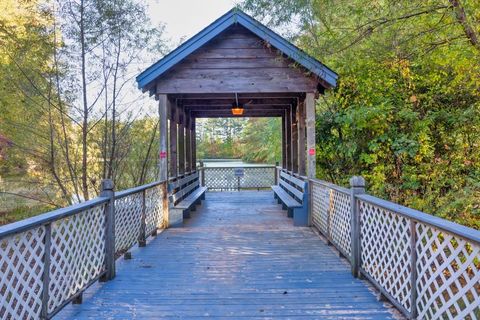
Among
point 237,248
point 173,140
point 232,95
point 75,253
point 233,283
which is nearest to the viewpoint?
point 75,253

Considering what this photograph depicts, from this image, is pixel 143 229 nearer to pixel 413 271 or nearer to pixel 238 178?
pixel 413 271

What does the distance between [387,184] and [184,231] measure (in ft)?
13.5

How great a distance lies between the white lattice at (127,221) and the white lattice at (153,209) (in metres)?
0.39

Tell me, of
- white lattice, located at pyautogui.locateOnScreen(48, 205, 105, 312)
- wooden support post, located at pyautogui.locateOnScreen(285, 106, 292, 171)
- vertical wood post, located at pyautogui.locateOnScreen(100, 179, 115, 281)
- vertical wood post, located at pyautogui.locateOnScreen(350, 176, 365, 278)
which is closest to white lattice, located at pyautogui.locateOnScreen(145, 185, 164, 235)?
vertical wood post, located at pyautogui.locateOnScreen(100, 179, 115, 281)

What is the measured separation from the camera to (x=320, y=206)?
6156 mm

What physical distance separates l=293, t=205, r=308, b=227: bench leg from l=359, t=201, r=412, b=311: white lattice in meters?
2.95

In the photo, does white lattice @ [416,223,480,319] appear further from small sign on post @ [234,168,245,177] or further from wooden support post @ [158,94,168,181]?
small sign on post @ [234,168,245,177]

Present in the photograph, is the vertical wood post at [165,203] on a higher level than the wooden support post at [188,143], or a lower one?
lower

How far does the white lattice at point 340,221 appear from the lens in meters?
4.47

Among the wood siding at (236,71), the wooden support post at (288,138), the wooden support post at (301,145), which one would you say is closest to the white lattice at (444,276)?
the wood siding at (236,71)

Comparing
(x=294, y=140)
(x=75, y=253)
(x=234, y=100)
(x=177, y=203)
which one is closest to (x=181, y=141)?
(x=234, y=100)

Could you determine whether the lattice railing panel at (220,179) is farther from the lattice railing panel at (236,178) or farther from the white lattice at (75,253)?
the white lattice at (75,253)

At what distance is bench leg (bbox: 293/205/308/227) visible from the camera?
6.91 meters

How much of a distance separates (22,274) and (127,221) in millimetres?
2293
